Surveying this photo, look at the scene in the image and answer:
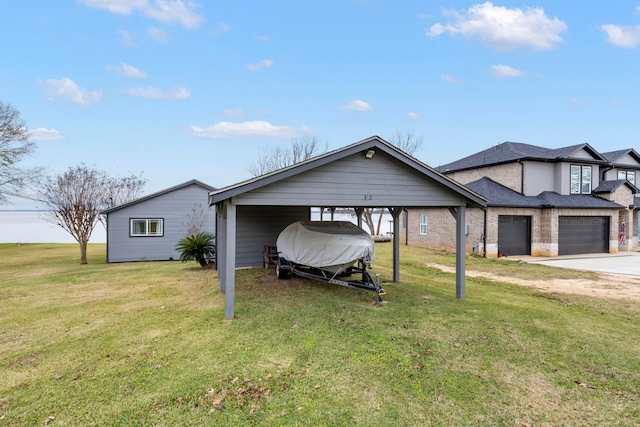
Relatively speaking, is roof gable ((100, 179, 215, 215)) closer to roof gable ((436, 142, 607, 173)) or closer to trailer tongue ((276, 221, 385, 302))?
trailer tongue ((276, 221, 385, 302))

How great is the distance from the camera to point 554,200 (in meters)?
19.2

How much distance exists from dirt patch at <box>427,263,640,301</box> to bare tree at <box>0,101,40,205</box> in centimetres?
2496

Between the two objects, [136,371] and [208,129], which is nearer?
[136,371]

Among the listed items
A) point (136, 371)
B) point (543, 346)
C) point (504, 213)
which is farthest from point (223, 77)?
point (543, 346)

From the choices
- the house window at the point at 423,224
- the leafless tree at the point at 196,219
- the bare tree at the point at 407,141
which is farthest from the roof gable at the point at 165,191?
the bare tree at the point at 407,141

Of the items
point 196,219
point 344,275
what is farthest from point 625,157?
point 196,219

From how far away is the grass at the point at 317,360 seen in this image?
11.9ft

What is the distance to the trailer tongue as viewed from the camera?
26.9ft

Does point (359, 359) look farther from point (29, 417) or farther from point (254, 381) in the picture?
point (29, 417)

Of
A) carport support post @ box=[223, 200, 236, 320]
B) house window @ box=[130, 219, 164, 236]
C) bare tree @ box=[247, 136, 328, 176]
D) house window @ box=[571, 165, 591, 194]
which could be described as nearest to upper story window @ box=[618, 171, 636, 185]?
house window @ box=[571, 165, 591, 194]

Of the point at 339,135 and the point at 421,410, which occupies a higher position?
the point at 339,135

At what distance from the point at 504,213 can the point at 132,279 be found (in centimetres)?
1833

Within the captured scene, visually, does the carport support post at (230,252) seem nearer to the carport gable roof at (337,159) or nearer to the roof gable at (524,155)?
the carport gable roof at (337,159)

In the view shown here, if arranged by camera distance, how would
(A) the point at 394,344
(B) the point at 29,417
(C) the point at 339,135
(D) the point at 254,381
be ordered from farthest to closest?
(C) the point at 339,135 < (A) the point at 394,344 < (D) the point at 254,381 < (B) the point at 29,417
